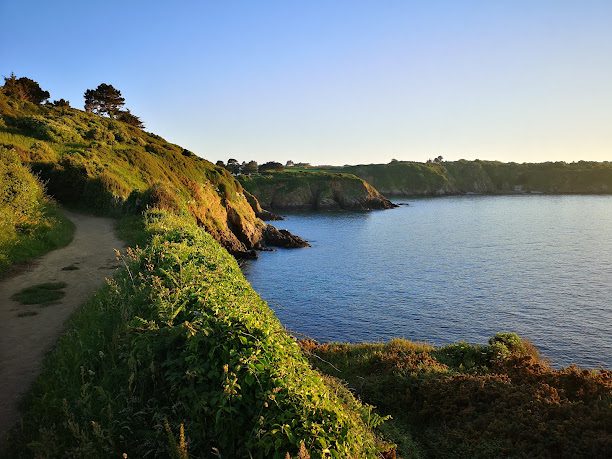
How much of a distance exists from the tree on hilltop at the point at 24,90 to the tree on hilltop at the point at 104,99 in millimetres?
9751

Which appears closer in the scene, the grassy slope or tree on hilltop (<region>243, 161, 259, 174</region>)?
the grassy slope

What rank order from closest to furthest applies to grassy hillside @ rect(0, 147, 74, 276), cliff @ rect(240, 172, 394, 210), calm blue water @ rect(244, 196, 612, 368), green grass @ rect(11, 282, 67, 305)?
1. green grass @ rect(11, 282, 67, 305)
2. grassy hillside @ rect(0, 147, 74, 276)
3. calm blue water @ rect(244, 196, 612, 368)
4. cliff @ rect(240, 172, 394, 210)

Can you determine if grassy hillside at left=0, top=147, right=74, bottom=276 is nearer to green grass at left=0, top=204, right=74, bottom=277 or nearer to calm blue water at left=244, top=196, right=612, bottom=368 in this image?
green grass at left=0, top=204, right=74, bottom=277

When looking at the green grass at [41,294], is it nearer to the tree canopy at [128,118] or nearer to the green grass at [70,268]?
the green grass at [70,268]

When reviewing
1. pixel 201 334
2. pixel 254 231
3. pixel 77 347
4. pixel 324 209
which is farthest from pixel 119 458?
pixel 324 209

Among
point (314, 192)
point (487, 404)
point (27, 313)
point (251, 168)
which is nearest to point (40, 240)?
point (27, 313)

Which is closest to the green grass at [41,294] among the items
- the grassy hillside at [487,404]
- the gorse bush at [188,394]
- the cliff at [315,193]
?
the gorse bush at [188,394]

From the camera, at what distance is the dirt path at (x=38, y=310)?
10078 mm

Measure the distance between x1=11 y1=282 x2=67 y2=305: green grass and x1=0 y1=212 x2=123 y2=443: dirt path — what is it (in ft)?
0.82

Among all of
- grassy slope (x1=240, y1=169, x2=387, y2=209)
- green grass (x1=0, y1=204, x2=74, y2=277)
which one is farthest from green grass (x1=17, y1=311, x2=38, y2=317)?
grassy slope (x1=240, y1=169, x2=387, y2=209)

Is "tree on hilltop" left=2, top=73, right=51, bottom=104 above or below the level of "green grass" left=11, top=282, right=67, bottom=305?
above

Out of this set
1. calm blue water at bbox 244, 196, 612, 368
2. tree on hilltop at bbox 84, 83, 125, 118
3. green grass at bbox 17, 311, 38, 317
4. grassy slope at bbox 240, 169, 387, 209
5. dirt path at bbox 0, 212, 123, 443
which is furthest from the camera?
grassy slope at bbox 240, 169, 387, 209

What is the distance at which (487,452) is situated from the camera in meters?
11.9

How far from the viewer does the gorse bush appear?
6.98 metres
